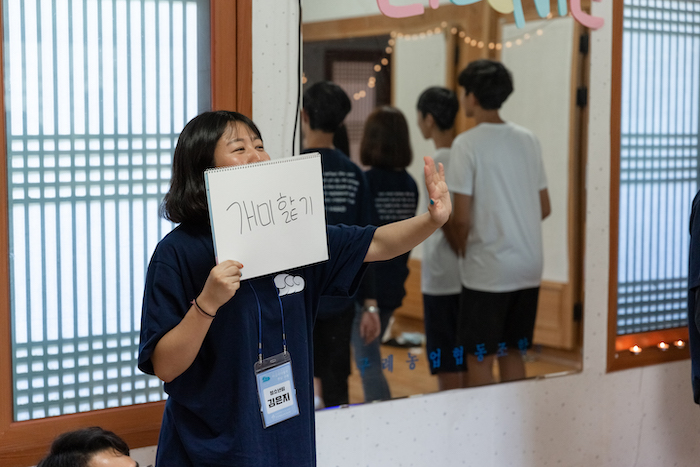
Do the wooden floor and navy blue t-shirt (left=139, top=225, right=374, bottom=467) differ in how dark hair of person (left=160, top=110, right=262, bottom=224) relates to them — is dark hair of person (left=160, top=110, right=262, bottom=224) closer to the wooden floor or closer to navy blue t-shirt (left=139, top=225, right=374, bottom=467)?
navy blue t-shirt (left=139, top=225, right=374, bottom=467)

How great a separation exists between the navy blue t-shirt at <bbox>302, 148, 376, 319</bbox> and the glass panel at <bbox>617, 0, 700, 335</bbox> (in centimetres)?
115

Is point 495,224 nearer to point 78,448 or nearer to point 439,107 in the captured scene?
point 439,107

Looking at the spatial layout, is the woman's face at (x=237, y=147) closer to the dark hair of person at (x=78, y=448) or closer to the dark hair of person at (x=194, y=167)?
the dark hair of person at (x=194, y=167)

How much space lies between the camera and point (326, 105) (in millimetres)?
2348

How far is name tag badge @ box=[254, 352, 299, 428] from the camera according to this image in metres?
1.46

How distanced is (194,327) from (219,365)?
0.52 ft

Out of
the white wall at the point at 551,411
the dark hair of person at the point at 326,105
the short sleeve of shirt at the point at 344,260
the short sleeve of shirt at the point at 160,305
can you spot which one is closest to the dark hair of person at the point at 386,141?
the dark hair of person at the point at 326,105

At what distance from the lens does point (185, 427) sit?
1469 millimetres

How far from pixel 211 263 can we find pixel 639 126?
6.90ft

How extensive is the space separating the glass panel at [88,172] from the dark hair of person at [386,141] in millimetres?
669

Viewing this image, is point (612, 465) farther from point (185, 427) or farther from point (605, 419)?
point (185, 427)

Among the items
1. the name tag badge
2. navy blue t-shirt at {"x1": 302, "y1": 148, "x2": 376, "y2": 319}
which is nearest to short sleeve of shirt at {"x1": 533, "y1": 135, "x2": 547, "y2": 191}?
navy blue t-shirt at {"x1": 302, "y1": 148, "x2": 376, "y2": 319}

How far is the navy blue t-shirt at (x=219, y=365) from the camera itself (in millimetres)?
1404

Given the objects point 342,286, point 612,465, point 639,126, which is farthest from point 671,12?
point 342,286
